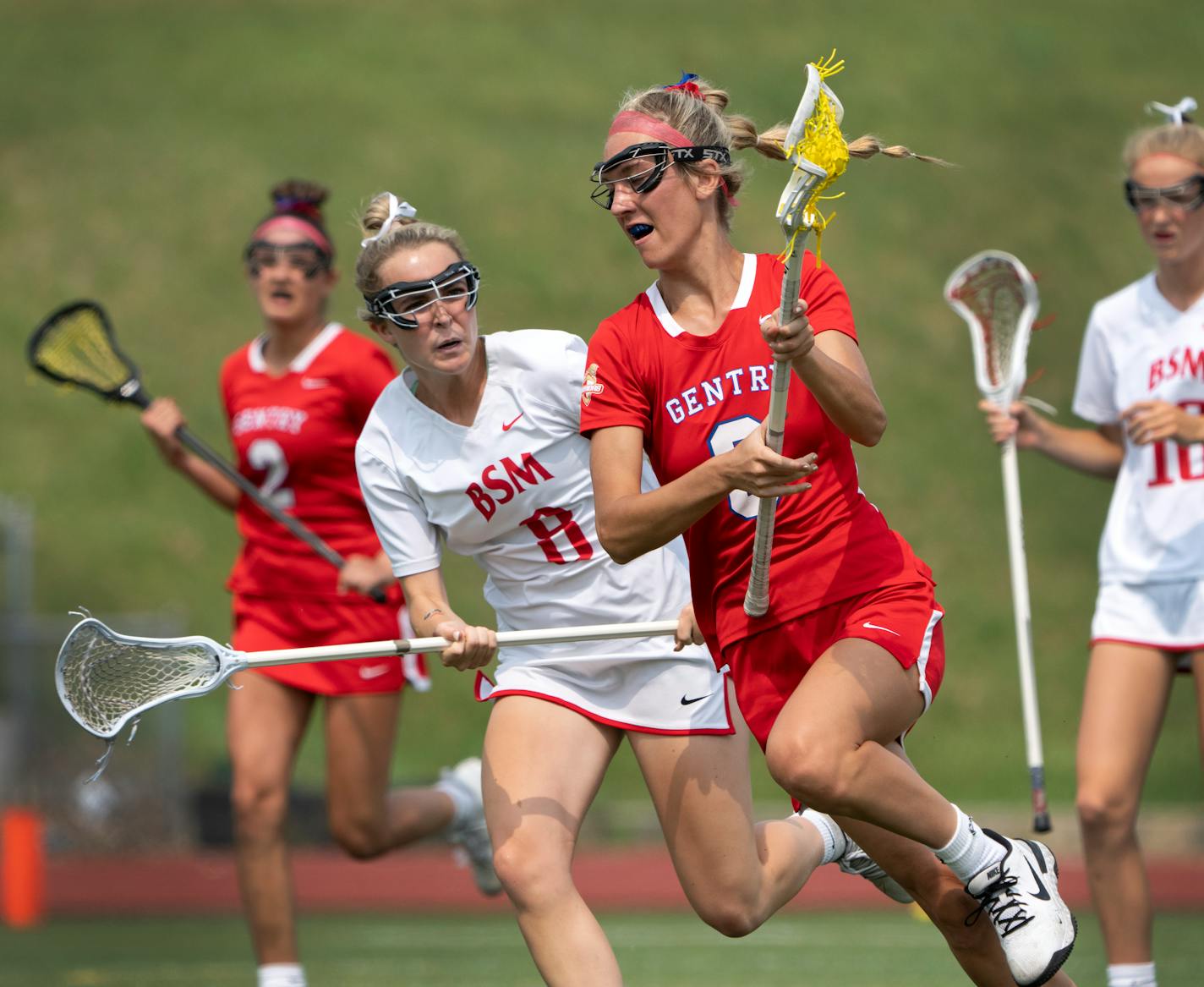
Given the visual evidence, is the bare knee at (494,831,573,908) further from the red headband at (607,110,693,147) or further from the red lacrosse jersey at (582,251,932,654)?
the red headband at (607,110,693,147)

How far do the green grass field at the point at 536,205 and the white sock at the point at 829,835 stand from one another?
7.86 metres

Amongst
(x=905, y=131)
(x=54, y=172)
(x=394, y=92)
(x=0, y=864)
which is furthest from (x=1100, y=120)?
(x=0, y=864)

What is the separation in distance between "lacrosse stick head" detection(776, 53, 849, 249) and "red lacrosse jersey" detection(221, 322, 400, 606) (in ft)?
9.55

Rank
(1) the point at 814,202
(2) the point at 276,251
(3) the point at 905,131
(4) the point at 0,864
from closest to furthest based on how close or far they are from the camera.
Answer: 1. (1) the point at 814,202
2. (2) the point at 276,251
3. (4) the point at 0,864
4. (3) the point at 905,131

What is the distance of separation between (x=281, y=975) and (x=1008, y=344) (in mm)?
3195

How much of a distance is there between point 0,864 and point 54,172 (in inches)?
459

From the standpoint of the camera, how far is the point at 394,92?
2162 centimetres

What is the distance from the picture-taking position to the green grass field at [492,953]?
726 centimetres

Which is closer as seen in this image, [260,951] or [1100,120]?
[260,951]

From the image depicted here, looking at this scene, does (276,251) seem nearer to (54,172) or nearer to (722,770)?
(722,770)

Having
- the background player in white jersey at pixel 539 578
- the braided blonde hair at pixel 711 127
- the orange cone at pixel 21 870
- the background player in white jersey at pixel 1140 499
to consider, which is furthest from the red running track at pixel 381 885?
the braided blonde hair at pixel 711 127

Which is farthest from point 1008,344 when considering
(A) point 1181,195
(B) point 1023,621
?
(B) point 1023,621

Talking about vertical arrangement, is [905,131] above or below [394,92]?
below

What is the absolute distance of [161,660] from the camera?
473 cm
